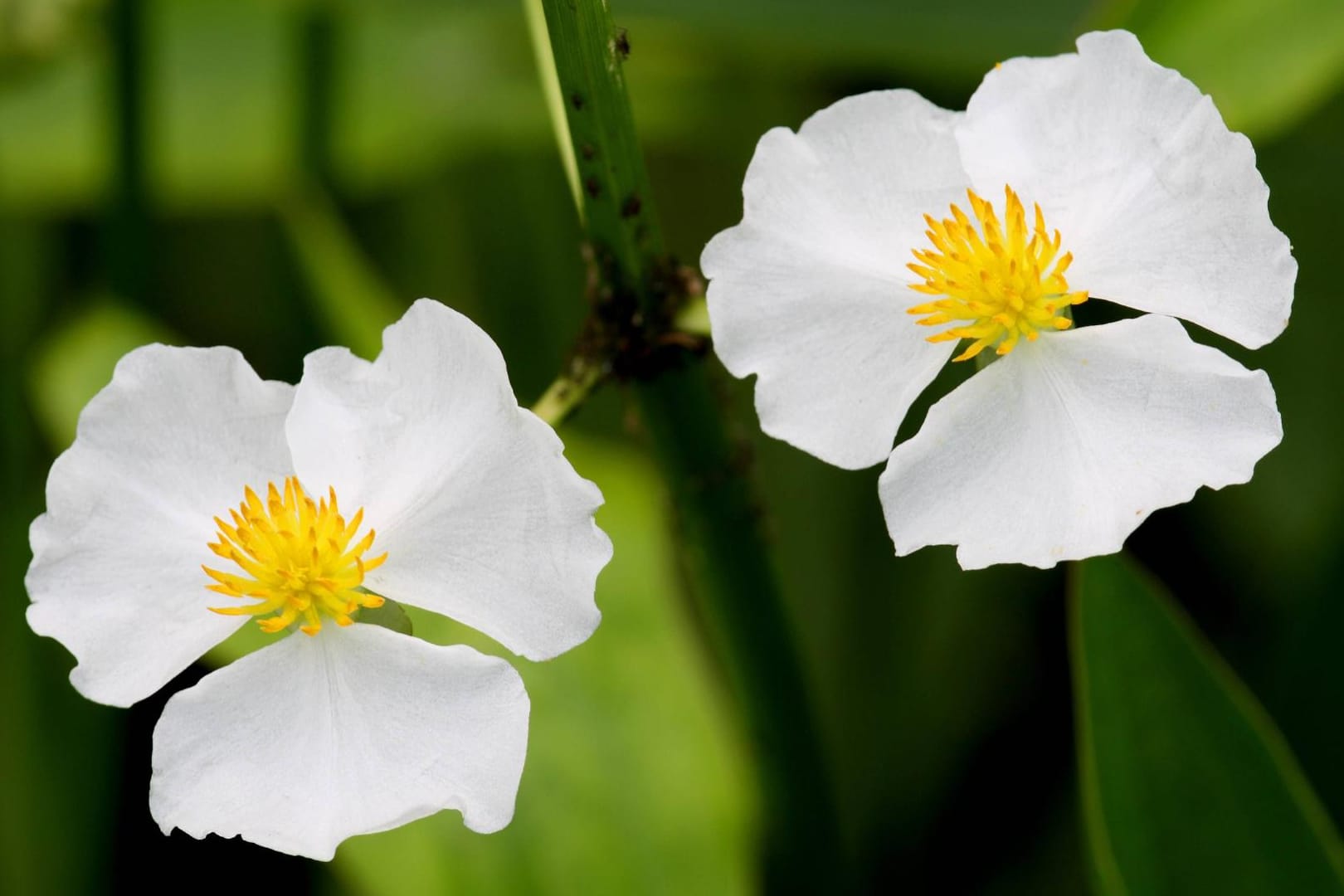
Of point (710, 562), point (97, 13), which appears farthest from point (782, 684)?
point (97, 13)

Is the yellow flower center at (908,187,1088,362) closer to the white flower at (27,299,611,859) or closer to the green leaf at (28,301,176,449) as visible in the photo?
the white flower at (27,299,611,859)

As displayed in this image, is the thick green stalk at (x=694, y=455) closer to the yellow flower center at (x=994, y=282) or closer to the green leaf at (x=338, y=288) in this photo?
the yellow flower center at (x=994, y=282)

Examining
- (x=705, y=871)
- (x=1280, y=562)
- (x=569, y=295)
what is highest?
(x=569, y=295)

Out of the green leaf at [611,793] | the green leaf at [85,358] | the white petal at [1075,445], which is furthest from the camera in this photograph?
the green leaf at [85,358]

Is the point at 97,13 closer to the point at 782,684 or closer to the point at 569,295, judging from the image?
the point at 569,295

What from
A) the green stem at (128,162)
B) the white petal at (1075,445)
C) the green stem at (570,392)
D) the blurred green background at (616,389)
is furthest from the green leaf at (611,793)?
the green stem at (128,162)

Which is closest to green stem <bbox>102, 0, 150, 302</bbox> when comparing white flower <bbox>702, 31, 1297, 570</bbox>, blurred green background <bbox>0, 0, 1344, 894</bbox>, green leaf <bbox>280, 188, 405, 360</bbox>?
blurred green background <bbox>0, 0, 1344, 894</bbox>
